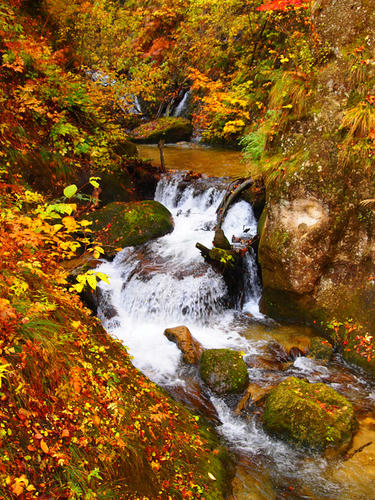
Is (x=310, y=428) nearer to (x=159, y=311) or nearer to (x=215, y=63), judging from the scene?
(x=159, y=311)

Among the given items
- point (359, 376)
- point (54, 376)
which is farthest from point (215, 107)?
point (54, 376)

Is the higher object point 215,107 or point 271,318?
point 215,107

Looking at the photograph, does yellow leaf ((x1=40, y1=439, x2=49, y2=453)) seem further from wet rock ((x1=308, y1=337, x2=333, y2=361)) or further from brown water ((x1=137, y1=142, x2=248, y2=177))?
brown water ((x1=137, y1=142, x2=248, y2=177))

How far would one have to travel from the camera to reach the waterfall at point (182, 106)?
20.8m

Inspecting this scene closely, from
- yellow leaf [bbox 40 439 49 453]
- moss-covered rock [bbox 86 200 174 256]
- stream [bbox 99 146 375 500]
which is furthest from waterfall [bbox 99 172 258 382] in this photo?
yellow leaf [bbox 40 439 49 453]

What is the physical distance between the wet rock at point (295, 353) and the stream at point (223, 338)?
9 centimetres

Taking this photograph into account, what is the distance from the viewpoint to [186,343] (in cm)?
693

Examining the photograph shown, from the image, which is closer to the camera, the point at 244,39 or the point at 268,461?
the point at 268,461

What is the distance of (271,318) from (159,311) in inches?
108

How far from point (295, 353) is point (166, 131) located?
47.1 ft

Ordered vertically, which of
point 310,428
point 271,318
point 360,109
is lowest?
point 310,428

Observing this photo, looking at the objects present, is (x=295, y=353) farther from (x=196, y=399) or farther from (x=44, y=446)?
(x=44, y=446)

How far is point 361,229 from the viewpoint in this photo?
664 cm

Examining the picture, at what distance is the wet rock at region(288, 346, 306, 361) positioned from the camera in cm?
672
